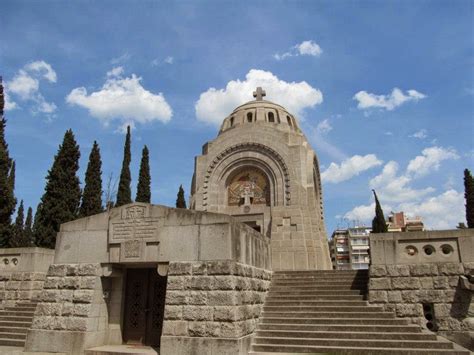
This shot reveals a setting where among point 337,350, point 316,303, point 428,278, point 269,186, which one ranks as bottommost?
point 337,350

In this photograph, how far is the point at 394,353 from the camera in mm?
9078

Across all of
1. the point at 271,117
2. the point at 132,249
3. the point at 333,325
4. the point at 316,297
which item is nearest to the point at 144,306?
the point at 132,249

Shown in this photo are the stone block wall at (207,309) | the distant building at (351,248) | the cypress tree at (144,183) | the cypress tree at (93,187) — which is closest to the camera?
the stone block wall at (207,309)

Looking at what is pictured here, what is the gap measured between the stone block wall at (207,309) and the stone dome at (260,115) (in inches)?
640

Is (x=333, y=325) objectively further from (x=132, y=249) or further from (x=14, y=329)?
(x=14, y=329)

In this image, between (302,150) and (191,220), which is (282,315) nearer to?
(191,220)

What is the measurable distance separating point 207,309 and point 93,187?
1844cm

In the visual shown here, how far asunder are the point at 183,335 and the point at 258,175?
579 inches

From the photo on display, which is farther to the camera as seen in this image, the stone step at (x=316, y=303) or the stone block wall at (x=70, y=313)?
the stone step at (x=316, y=303)

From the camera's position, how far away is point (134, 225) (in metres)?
11.0

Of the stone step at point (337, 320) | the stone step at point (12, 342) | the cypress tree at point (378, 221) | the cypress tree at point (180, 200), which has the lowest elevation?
the stone step at point (12, 342)

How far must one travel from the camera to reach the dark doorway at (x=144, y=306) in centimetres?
1127

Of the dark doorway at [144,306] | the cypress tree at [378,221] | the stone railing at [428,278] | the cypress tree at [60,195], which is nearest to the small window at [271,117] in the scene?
the cypress tree at [378,221]

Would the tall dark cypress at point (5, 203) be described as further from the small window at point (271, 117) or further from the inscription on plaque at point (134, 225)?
the small window at point (271, 117)
